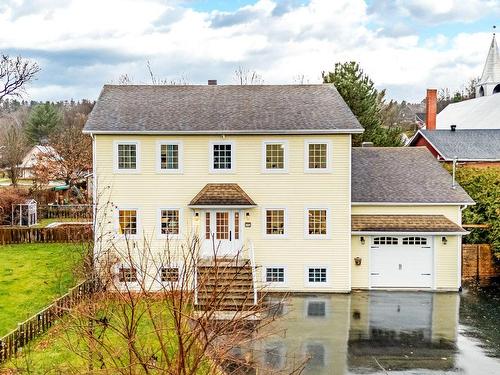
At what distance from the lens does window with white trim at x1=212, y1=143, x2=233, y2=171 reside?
23062 mm

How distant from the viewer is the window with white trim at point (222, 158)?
908 inches

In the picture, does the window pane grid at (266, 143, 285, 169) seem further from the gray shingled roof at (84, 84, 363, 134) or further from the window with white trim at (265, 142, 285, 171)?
the gray shingled roof at (84, 84, 363, 134)

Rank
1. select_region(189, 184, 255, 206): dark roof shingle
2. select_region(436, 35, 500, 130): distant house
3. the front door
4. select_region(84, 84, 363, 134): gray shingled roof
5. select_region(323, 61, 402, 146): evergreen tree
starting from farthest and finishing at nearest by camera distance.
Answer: select_region(436, 35, 500, 130): distant house → select_region(323, 61, 402, 146): evergreen tree → the front door → select_region(84, 84, 363, 134): gray shingled roof → select_region(189, 184, 255, 206): dark roof shingle

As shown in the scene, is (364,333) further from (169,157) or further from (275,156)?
(169,157)

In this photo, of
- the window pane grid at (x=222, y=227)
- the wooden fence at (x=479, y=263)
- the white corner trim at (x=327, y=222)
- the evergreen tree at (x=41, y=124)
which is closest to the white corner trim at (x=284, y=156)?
the white corner trim at (x=327, y=222)

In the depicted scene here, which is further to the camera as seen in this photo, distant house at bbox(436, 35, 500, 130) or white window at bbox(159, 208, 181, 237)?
distant house at bbox(436, 35, 500, 130)

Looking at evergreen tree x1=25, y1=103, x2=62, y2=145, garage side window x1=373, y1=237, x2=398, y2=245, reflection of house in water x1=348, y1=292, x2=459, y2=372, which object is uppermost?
evergreen tree x1=25, y1=103, x2=62, y2=145

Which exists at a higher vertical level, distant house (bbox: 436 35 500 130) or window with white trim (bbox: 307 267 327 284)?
distant house (bbox: 436 35 500 130)

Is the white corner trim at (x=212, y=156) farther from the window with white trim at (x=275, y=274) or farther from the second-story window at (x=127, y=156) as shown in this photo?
the window with white trim at (x=275, y=274)

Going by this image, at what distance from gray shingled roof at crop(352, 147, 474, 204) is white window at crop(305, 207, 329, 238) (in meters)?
1.90

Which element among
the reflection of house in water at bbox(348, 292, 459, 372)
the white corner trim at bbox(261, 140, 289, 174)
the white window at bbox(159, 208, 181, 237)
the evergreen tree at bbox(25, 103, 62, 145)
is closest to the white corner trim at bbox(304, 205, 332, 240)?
the white corner trim at bbox(261, 140, 289, 174)

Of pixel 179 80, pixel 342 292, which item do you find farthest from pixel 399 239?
pixel 179 80

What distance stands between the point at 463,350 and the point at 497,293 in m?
8.13

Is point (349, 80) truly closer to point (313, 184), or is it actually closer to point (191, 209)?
point (313, 184)
